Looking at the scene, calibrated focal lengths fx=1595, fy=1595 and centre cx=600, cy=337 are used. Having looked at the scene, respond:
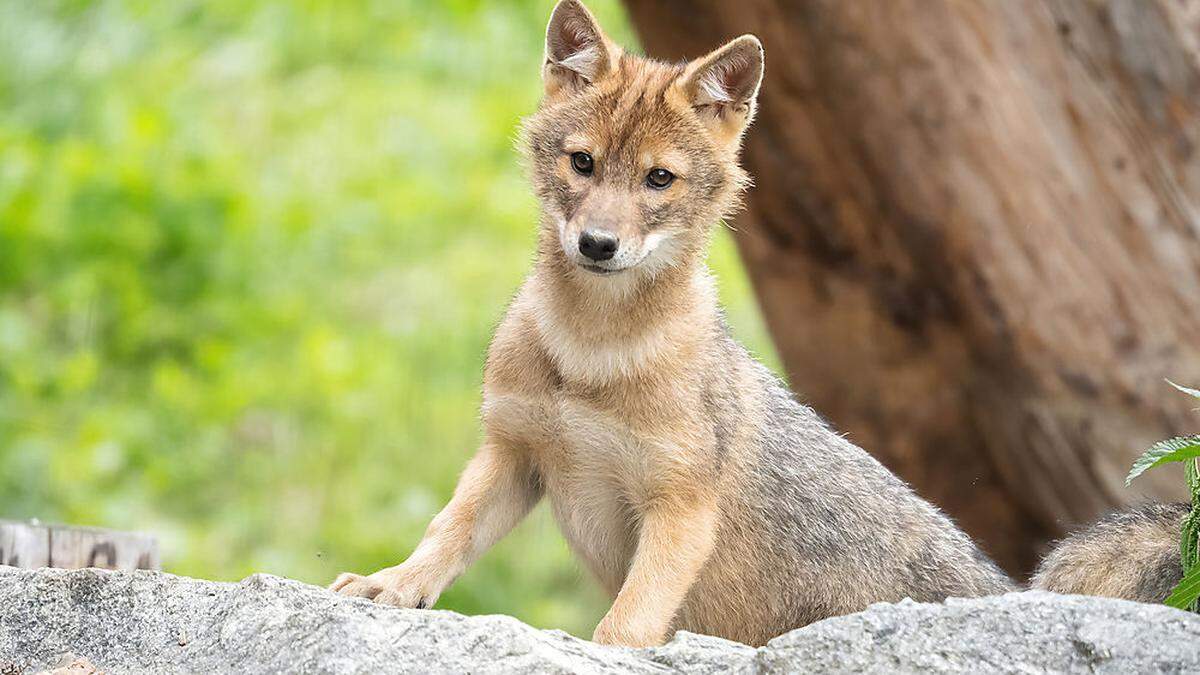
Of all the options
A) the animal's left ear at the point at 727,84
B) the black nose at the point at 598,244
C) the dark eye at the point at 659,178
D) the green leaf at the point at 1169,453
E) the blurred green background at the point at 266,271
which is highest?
the animal's left ear at the point at 727,84

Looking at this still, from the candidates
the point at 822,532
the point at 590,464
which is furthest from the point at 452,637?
the point at 822,532

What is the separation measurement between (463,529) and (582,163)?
139 centimetres

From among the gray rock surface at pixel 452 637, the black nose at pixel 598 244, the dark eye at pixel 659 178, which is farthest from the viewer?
the dark eye at pixel 659 178

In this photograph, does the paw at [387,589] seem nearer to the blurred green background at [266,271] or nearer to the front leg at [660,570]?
the front leg at [660,570]

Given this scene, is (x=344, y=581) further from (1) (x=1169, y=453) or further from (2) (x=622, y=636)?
(1) (x=1169, y=453)

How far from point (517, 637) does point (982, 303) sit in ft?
18.2

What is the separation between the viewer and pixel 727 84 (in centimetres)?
614

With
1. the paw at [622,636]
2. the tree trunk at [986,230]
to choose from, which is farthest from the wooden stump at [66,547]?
the tree trunk at [986,230]

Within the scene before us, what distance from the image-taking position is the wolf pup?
562cm

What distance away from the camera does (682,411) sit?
574 cm

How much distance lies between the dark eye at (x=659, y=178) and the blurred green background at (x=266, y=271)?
19.5 ft

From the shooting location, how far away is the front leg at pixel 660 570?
536cm

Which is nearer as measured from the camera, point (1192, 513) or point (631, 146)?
point (1192, 513)

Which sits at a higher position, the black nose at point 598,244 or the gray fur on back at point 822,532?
the black nose at point 598,244
